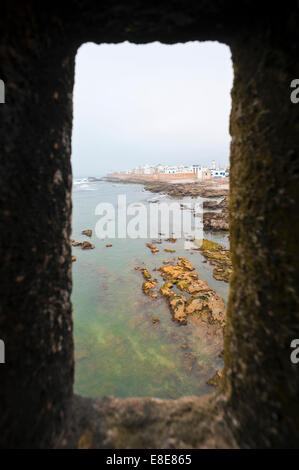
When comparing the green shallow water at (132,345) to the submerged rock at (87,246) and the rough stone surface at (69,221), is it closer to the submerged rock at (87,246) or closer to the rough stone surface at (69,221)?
the submerged rock at (87,246)

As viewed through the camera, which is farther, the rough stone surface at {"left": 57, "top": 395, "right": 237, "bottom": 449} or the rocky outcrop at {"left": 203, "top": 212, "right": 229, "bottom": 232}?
the rocky outcrop at {"left": 203, "top": 212, "right": 229, "bottom": 232}

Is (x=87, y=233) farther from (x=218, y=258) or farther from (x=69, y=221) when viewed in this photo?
(x=69, y=221)

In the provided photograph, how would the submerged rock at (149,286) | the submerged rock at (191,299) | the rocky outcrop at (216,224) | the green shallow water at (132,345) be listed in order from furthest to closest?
the rocky outcrop at (216,224) → the submerged rock at (149,286) → the submerged rock at (191,299) → the green shallow water at (132,345)

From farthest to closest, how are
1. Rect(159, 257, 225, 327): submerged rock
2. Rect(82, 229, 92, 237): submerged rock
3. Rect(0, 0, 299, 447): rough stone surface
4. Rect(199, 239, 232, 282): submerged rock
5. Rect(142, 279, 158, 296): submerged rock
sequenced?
Rect(82, 229, 92, 237): submerged rock, Rect(199, 239, 232, 282): submerged rock, Rect(142, 279, 158, 296): submerged rock, Rect(159, 257, 225, 327): submerged rock, Rect(0, 0, 299, 447): rough stone surface

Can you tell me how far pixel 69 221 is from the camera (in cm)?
201

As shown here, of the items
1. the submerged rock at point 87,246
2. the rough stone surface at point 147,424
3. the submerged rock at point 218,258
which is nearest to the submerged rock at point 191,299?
the submerged rock at point 218,258

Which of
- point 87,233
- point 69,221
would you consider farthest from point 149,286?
point 87,233

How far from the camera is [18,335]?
1430mm

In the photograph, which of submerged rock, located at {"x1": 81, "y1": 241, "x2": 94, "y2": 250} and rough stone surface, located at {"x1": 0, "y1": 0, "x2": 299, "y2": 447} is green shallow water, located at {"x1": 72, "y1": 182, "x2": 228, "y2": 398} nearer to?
submerged rock, located at {"x1": 81, "y1": 241, "x2": 94, "y2": 250}

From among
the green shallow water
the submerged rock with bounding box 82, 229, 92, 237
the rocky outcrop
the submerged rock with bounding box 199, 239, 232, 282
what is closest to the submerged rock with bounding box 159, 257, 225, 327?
the green shallow water

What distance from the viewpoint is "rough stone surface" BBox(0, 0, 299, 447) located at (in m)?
1.34

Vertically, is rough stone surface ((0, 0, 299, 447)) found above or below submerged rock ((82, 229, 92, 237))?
above

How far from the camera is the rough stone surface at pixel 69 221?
1.34 meters

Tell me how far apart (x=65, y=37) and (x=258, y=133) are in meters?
1.62
